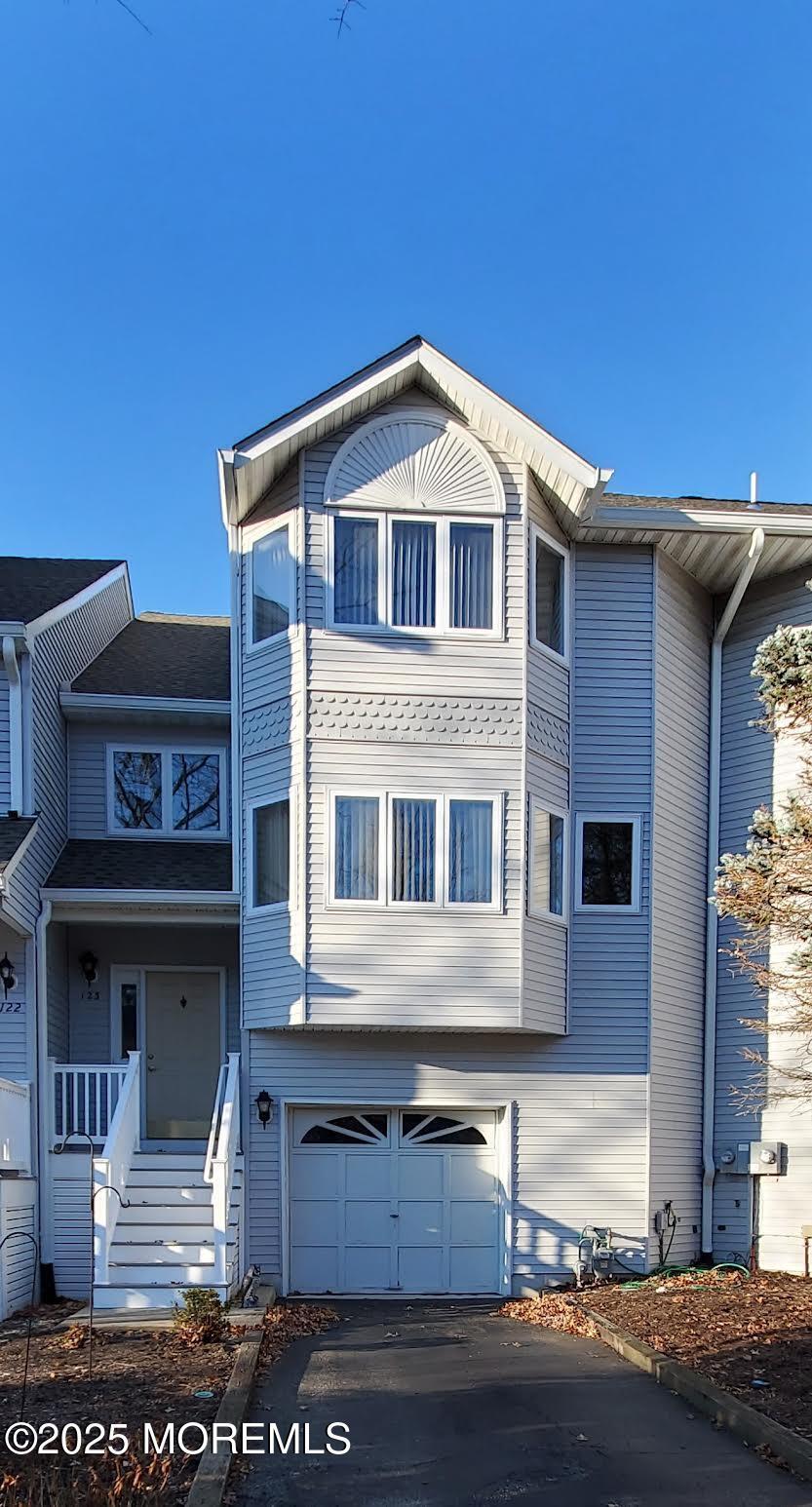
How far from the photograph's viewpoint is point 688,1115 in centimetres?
1235

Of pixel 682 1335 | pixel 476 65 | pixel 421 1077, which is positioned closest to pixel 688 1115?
pixel 421 1077

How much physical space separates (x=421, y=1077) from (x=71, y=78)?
9615mm

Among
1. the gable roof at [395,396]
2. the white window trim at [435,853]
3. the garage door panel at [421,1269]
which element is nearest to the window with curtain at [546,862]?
the white window trim at [435,853]

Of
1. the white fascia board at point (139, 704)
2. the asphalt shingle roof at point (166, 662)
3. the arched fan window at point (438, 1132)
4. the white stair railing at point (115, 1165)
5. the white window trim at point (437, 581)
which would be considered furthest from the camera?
the asphalt shingle roof at point (166, 662)

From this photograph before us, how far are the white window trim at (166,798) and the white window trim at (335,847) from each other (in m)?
2.95

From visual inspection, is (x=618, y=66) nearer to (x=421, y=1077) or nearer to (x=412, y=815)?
(x=412, y=815)

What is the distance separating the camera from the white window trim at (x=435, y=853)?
36.2ft

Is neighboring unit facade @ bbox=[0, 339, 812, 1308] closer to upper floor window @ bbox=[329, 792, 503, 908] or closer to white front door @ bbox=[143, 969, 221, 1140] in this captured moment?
upper floor window @ bbox=[329, 792, 503, 908]

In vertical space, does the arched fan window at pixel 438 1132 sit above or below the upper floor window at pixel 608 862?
below

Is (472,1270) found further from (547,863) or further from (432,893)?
(547,863)

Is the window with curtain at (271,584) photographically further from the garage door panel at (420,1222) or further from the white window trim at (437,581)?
the garage door panel at (420,1222)

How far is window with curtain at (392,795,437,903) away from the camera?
36.4 feet

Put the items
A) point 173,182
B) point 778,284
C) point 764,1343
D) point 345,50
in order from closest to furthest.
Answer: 1. point 345,50
2. point 173,182
3. point 764,1343
4. point 778,284

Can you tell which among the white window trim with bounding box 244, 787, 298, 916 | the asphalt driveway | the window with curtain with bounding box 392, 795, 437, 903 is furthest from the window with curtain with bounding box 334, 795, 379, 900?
the asphalt driveway
